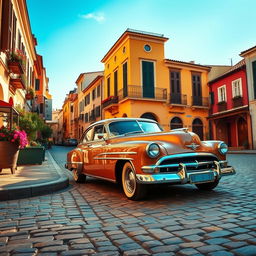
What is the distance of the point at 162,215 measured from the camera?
3283 millimetres

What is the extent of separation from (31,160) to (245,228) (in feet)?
Result: 29.7

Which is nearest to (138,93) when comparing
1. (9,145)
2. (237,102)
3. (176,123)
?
(176,123)

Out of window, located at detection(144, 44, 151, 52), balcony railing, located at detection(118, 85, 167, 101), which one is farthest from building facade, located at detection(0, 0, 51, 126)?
window, located at detection(144, 44, 151, 52)

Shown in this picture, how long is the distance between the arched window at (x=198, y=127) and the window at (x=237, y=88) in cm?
476

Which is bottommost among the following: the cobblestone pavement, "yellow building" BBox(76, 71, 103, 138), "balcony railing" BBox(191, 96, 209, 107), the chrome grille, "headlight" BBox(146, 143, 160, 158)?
the cobblestone pavement

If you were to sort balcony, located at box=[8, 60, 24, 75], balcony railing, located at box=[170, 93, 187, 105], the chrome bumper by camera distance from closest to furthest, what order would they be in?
1. the chrome bumper
2. balcony, located at box=[8, 60, 24, 75]
3. balcony railing, located at box=[170, 93, 187, 105]

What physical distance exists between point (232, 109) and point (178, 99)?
5092 mm

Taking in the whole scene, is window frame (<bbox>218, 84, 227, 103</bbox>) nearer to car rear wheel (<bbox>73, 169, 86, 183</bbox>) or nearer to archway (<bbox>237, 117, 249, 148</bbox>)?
archway (<bbox>237, 117, 249, 148</bbox>)

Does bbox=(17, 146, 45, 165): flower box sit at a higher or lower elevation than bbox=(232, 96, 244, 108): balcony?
lower

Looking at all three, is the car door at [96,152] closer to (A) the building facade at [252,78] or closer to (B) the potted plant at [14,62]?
(B) the potted plant at [14,62]

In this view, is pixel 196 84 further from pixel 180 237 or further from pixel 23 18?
pixel 180 237

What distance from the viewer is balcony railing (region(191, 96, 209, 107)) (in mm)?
26109

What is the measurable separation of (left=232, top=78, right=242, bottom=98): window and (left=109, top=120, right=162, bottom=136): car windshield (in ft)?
61.4

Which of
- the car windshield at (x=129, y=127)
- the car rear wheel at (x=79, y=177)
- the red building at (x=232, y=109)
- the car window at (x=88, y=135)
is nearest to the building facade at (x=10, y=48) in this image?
the car window at (x=88, y=135)
